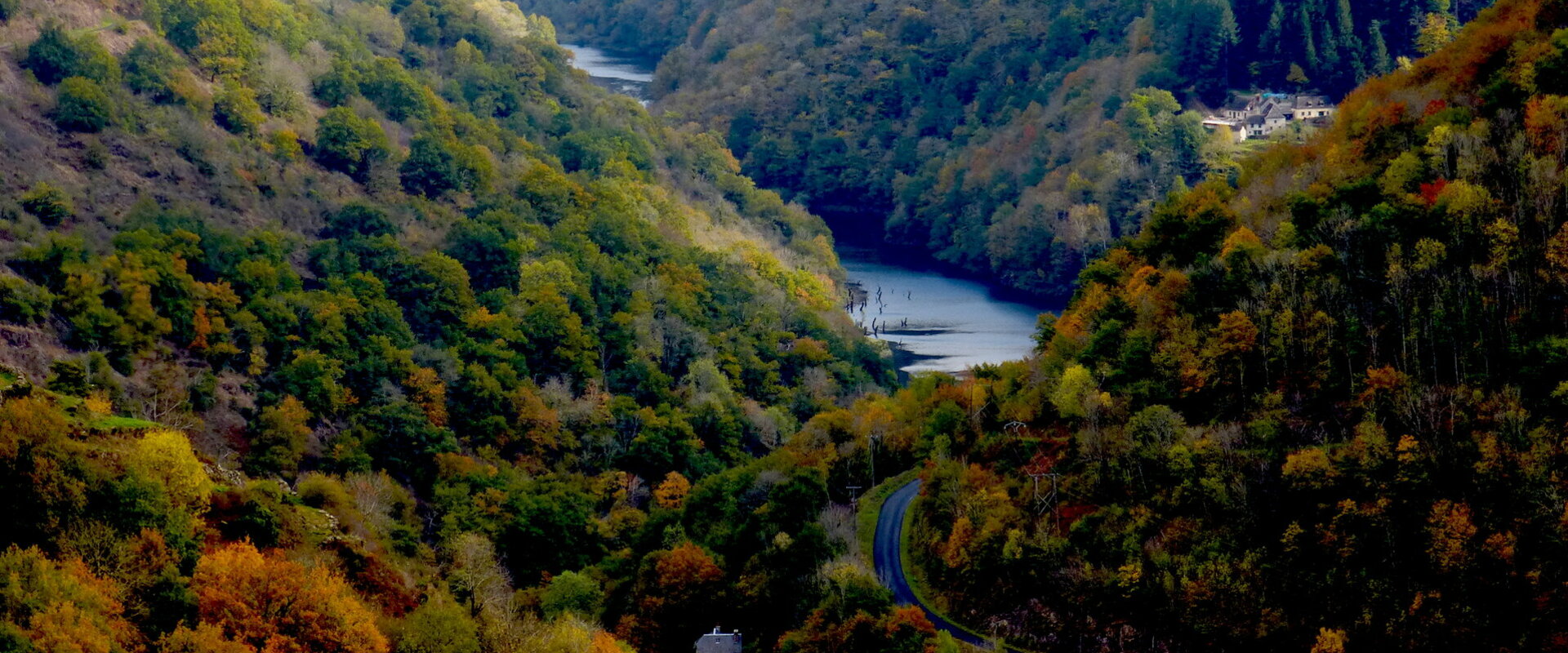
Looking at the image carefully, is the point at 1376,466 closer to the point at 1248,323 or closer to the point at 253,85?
the point at 1248,323

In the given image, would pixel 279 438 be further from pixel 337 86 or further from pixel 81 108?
pixel 337 86

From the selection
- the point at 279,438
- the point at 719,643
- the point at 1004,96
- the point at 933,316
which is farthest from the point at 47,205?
the point at 1004,96

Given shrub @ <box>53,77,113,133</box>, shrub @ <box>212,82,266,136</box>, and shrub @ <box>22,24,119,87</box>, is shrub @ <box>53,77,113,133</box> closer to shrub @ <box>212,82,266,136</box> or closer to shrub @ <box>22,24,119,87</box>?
shrub @ <box>22,24,119,87</box>

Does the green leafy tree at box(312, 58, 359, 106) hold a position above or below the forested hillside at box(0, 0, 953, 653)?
above

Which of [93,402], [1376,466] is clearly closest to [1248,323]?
[1376,466]

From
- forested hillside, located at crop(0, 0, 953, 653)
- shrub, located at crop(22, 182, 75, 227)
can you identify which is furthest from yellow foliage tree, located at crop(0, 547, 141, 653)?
shrub, located at crop(22, 182, 75, 227)
